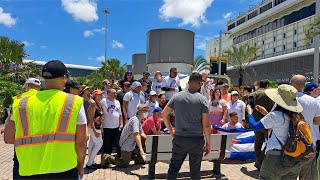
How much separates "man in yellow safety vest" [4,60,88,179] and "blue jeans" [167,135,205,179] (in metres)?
2.02

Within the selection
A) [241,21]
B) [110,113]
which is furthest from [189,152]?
[241,21]

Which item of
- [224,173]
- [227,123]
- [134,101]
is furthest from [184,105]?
[227,123]

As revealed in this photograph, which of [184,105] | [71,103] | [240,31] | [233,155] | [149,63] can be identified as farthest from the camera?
[240,31]

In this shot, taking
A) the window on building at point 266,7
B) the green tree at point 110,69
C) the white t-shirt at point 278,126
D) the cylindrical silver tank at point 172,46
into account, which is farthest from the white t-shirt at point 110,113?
the window on building at point 266,7

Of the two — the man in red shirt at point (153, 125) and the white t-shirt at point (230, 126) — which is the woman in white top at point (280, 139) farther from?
the white t-shirt at point (230, 126)

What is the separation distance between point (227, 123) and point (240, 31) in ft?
191

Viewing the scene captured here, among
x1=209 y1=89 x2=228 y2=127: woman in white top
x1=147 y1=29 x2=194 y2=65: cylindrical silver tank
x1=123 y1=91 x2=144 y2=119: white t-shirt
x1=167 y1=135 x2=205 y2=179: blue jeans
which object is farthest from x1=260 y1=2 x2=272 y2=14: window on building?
x1=167 y1=135 x2=205 y2=179: blue jeans

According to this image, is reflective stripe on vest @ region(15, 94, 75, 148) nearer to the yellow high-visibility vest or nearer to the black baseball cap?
the yellow high-visibility vest

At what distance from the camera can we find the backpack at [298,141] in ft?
10.3

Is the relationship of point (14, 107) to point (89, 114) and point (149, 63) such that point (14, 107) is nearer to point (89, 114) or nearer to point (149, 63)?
point (89, 114)

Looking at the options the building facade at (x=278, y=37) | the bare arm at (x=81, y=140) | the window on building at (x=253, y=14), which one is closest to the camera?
the bare arm at (x=81, y=140)

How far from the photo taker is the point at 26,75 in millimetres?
21188

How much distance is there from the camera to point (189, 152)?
418 centimetres

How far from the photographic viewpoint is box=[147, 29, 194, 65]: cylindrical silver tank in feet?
72.9
